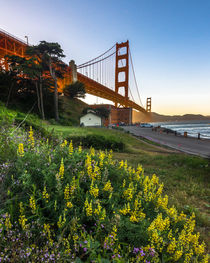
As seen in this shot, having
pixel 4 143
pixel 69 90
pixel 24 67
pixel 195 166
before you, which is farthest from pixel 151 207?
pixel 69 90

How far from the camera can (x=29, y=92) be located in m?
24.2

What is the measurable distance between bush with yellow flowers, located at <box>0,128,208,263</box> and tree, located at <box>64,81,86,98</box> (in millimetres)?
37112

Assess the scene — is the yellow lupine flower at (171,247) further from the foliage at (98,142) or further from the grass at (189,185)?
the foliage at (98,142)

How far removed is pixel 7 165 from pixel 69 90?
38.1 metres

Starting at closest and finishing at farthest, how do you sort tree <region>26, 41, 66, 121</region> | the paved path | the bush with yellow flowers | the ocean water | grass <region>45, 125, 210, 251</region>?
the bush with yellow flowers < grass <region>45, 125, 210, 251</region> < the paved path < tree <region>26, 41, 66, 121</region> < the ocean water

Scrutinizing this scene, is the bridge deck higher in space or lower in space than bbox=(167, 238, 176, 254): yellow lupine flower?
higher

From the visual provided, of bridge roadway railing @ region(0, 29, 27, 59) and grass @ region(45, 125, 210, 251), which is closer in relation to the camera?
grass @ region(45, 125, 210, 251)

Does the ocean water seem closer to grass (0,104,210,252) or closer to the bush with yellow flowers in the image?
grass (0,104,210,252)

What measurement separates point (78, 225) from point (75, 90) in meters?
38.5

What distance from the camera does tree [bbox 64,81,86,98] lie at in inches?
1463

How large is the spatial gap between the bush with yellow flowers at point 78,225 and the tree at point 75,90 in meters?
37.1

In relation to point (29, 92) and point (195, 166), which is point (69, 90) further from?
point (195, 166)

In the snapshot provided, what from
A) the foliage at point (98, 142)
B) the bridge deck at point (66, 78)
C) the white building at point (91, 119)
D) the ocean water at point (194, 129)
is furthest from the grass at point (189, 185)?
the bridge deck at point (66, 78)

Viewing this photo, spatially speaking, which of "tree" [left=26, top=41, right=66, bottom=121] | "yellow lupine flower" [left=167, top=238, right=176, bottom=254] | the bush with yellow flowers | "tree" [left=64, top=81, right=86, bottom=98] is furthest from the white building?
A: "yellow lupine flower" [left=167, top=238, right=176, bottom=254]
